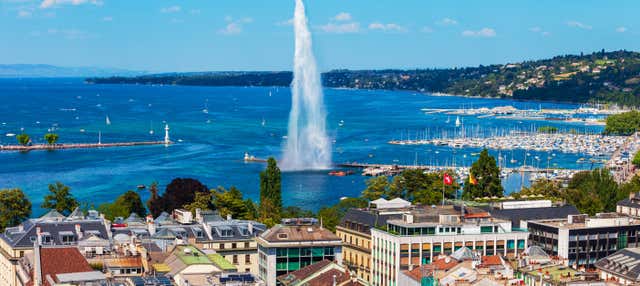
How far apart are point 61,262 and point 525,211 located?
2703cm

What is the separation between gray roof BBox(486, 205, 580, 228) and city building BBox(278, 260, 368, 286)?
48.4 feet

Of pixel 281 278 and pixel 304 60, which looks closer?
pixel 281 278

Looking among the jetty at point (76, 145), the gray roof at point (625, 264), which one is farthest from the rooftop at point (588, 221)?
the jetty at point (76, 145)

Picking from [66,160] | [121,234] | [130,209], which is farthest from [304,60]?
[121,234]

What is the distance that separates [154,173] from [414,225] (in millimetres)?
78733

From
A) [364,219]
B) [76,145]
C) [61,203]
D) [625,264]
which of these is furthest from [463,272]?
[76,145]

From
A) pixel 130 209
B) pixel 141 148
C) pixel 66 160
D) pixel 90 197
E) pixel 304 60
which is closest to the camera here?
pixel 130 209

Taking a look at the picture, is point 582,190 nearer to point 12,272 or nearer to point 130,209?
point 130,209

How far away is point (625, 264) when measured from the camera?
44.2 meters

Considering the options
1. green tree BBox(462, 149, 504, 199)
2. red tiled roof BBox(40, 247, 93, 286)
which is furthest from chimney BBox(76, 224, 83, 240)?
green tree BBox(462, 149, 504, 199)

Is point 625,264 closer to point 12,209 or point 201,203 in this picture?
point 201,203

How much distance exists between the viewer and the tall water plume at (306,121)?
12975cm

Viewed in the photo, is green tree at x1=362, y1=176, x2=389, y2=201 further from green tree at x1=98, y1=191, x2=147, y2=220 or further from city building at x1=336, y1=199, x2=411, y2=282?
city building at x1=336, y1=199, x2=411, y2=282

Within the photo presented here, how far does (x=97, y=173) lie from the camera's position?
124 meters
